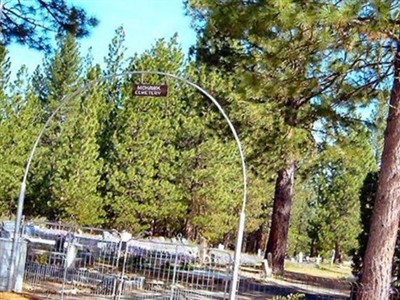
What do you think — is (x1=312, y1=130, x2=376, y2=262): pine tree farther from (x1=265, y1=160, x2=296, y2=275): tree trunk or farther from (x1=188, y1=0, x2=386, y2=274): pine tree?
(x1=188, y1=0, x2=386, y2=274): pine tree

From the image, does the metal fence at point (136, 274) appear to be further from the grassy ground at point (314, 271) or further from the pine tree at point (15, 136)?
the pine tree at point (15, 136)

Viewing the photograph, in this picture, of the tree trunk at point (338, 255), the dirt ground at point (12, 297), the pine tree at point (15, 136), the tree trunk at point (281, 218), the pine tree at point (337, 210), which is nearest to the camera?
the dirt ground at point (12, 297)

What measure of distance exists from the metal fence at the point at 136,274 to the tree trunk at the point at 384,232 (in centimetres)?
314

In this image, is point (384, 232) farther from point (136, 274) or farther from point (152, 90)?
point (136, 274)

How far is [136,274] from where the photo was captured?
42.0 ft

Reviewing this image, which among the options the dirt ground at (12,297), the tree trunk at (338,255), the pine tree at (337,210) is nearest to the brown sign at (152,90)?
the dirt ground at (12,297)

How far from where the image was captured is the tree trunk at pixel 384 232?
6562 mm

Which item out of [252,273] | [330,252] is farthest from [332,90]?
[330,252]

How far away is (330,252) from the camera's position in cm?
3578

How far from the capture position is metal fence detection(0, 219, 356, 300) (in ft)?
34.7

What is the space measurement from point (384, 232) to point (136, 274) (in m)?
7.16

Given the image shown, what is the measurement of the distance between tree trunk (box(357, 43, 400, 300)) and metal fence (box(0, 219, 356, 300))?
10.3 feet

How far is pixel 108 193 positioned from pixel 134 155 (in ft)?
5.90

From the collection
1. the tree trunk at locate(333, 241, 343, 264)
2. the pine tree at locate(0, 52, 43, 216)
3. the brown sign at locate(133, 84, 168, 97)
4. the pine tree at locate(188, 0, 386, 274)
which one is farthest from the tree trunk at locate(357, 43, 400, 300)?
the tree trunk at locate(333, 241, 343, 264)
